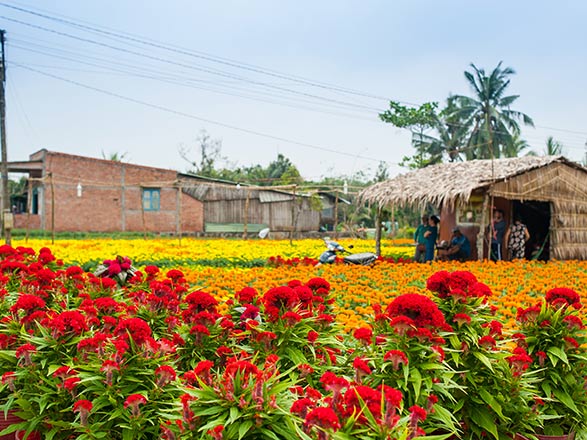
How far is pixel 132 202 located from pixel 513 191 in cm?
2193

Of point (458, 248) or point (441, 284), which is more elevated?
point (441, 284)

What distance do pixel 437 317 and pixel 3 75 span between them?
24.5 metres

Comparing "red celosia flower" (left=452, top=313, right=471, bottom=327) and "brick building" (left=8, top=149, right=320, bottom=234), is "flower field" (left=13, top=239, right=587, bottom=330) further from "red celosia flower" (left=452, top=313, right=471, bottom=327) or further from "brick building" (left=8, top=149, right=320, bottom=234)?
"brick building" (left=8, top=149, right=320, bottom=234)

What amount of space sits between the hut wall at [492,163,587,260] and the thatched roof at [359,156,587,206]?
26cm

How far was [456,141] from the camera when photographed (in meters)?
38.2

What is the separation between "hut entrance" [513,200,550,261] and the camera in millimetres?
17297

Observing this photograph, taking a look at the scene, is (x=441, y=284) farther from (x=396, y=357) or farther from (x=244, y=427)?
(x=244, y=427)

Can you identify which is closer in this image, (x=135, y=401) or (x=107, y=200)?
(x=135, y=401)

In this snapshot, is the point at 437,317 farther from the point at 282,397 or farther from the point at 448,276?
the point at 282,397

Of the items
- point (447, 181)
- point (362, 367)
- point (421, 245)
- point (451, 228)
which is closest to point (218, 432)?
point (362, 367)

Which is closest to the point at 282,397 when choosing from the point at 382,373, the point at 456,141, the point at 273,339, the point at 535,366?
the point at 382,373

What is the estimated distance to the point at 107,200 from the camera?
1209 inches

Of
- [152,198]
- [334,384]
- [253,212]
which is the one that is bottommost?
[334,384]

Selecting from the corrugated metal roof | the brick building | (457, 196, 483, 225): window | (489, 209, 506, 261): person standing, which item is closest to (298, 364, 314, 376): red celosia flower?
(489, 209, 506, 261): person standing
